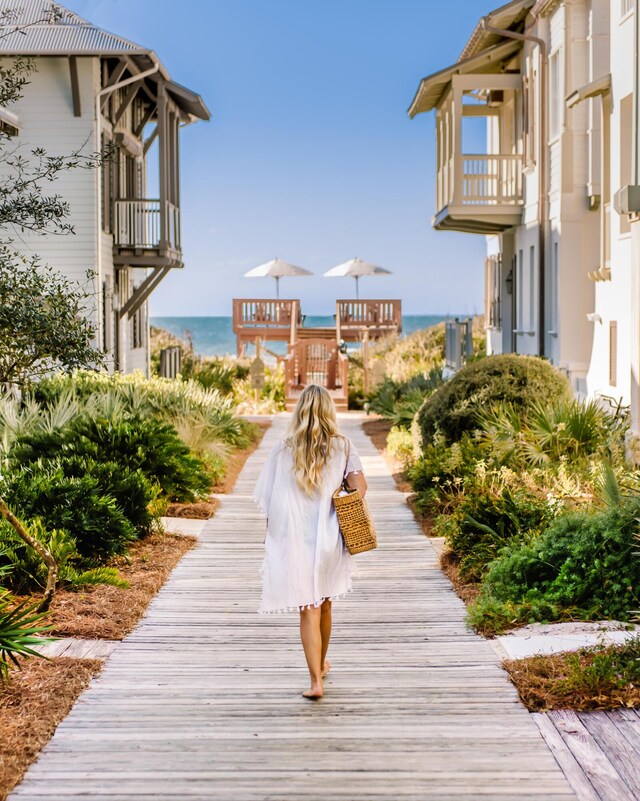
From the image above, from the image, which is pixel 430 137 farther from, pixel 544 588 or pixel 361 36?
pixel 544 588

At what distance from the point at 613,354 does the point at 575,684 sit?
11.6 meters

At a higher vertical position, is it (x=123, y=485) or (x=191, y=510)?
(x=123, y=485)

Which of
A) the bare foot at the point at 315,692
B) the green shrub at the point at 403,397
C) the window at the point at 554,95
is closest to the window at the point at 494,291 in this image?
the green shrub at the point at 403,397

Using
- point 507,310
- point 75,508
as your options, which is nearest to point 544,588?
point 75,508

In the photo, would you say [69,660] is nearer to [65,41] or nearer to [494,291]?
[65,41]

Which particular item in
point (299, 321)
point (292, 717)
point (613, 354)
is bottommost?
point (292, 717)

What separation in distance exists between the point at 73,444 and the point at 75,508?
2.47 metres

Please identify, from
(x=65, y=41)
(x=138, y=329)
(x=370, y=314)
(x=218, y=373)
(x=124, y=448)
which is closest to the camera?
(x=124, y=448)

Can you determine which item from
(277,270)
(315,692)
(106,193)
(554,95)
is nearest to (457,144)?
(554,95)

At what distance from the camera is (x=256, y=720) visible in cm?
662

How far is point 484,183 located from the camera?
24.5m

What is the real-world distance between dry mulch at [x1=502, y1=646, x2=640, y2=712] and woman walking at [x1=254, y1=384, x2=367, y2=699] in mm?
1232

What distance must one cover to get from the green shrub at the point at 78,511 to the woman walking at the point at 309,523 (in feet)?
12.4

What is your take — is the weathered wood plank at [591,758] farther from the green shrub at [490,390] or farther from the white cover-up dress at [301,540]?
the green shrub at [490,390]
